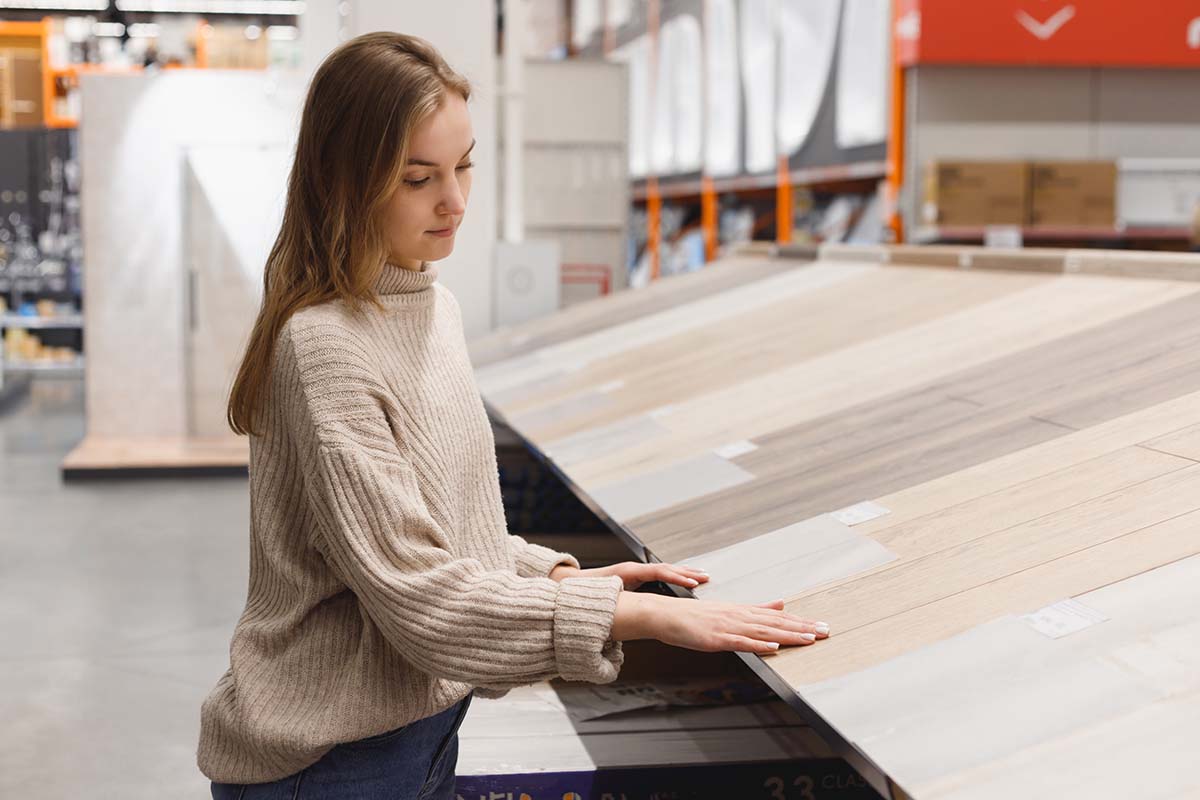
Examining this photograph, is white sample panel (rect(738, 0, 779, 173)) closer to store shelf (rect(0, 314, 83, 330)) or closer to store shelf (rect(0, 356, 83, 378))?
store shelf (rect(0, 314, 83, 330))

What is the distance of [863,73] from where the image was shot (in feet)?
23.9

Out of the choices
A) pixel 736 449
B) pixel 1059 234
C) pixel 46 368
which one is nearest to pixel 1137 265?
pixel 736 449

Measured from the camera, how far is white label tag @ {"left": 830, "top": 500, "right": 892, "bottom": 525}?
1.66m

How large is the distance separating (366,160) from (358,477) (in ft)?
1.10

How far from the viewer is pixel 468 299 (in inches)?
241

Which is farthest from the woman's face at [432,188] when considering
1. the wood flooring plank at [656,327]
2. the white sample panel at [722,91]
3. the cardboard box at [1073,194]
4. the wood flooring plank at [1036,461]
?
the white sample panel at [722,91]

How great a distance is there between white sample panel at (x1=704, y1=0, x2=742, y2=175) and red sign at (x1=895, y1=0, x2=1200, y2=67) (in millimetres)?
3200

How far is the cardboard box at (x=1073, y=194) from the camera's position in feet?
20.7

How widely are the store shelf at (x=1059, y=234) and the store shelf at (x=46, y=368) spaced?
8966 mm

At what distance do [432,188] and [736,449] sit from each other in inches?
35.7

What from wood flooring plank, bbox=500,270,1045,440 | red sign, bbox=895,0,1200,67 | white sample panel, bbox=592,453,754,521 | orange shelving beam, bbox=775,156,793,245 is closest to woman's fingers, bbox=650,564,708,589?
white sample panel, bbox=592,453,754,521

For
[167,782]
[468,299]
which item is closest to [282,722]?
[167,782]

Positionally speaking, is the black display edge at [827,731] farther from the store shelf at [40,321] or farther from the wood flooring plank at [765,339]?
the store shelf at [40,321]

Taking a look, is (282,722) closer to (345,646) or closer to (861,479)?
(345,646)
